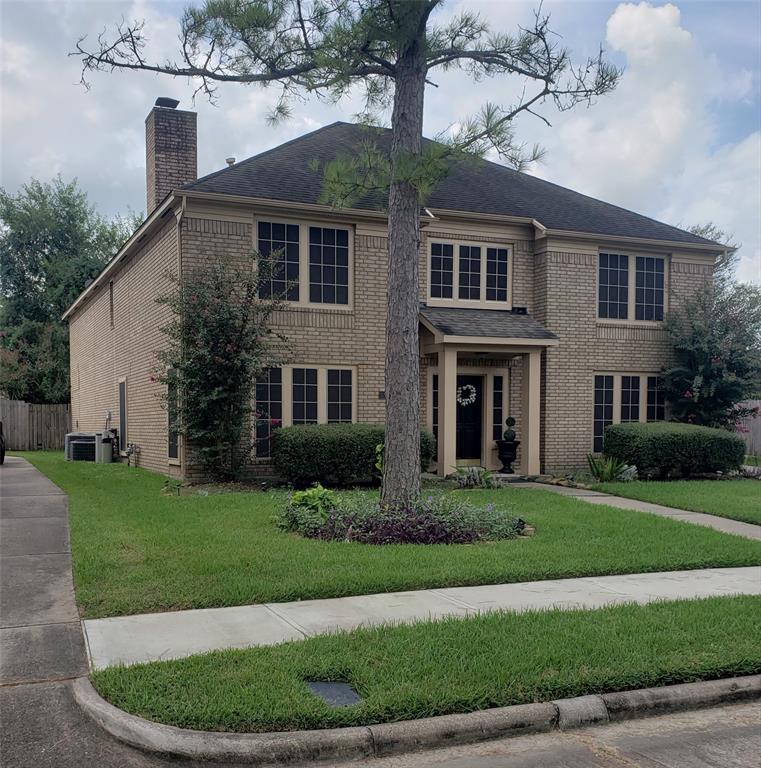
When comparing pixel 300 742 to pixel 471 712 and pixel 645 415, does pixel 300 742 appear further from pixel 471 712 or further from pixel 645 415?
pixel 645 415

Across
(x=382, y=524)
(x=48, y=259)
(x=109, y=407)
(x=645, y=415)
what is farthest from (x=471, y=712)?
(x=48, y=259)

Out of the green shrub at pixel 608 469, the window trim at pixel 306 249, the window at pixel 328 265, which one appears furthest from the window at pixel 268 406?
the green shrub at pixel 608 469

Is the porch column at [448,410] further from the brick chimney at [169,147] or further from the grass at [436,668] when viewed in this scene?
the grass at [436,668]

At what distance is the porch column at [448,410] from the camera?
15.4 metres

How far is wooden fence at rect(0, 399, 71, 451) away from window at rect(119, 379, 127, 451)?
412 inches

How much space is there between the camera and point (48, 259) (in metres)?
35.5

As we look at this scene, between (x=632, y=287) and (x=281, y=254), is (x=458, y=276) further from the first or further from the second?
(x=632, y=287)

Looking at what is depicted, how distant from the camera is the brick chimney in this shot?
59.7ft

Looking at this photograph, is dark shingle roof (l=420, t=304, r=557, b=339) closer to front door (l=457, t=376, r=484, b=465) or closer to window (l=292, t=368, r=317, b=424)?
front door (l=457, t=376, r=484, b=465)

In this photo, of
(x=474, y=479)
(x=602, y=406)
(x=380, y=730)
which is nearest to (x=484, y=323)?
(x=474, y=479)

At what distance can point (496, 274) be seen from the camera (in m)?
17.6

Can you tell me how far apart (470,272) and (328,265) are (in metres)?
3.43

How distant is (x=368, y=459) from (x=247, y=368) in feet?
8.81

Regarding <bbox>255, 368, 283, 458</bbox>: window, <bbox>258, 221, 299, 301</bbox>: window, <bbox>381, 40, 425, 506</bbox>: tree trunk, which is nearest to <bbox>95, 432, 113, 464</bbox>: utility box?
<bbox>255, 368, 283, 458</bbox>: window
